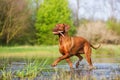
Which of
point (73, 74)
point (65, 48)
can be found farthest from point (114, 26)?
point (73, 74)

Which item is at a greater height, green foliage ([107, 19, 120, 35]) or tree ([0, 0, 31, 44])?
tree ([0, 0, 31, 44])

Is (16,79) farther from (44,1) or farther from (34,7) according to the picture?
(34,7)

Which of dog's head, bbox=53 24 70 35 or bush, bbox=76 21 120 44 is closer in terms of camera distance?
dog's head, bbox=53 24 70 35

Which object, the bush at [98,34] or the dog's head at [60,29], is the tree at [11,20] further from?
the dog's head at [60,29]

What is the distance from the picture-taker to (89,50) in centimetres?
1427

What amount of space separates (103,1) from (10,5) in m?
23.9

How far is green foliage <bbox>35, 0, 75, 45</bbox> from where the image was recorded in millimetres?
55625

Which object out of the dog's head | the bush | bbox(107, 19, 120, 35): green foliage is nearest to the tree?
the bush

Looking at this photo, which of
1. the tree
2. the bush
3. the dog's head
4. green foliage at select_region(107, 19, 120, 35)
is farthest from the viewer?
green foliage at select_region(107, 19, 120, 35)

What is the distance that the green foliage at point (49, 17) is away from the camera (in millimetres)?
55625

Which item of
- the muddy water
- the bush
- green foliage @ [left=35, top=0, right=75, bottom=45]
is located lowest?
the bush

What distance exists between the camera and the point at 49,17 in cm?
5672

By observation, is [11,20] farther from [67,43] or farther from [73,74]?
[73,74]

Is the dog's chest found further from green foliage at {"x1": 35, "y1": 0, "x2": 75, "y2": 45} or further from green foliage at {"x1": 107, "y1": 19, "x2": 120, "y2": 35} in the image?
green foliage at {"x1": 107, "y1": 19, "x2": 120, "y2": 35}
